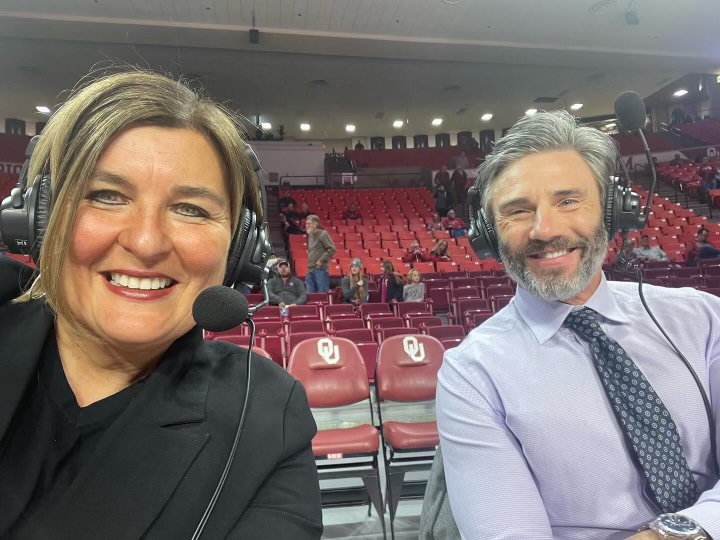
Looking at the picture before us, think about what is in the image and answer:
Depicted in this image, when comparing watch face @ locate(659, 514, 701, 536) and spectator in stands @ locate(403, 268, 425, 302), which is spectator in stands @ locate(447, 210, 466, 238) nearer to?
spectator in stands @ locate(403, 268, 425, 302)

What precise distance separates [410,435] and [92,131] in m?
2.16

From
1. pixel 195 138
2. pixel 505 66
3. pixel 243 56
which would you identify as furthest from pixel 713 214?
pixel 195 138

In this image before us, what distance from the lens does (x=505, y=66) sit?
1232 centimetres

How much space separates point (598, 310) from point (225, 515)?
Answer: 1.10 m

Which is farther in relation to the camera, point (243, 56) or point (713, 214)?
point (713, 214)

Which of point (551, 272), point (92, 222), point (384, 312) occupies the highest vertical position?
point (92, 222)

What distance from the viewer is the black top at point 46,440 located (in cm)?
71

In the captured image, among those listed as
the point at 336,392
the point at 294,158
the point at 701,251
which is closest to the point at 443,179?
the point at 294,158

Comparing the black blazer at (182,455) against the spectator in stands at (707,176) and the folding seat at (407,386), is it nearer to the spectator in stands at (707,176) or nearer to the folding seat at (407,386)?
the folding seat at (407,386)

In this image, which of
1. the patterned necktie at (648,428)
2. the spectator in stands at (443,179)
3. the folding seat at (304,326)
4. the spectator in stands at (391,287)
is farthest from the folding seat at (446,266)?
the patterned necktie at (648,428)

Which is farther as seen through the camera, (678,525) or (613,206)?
(613,206)

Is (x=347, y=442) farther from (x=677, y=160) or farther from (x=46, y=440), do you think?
(x=677, y=160)

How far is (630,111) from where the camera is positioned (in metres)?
1.27

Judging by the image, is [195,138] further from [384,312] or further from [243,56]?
[243,56]
